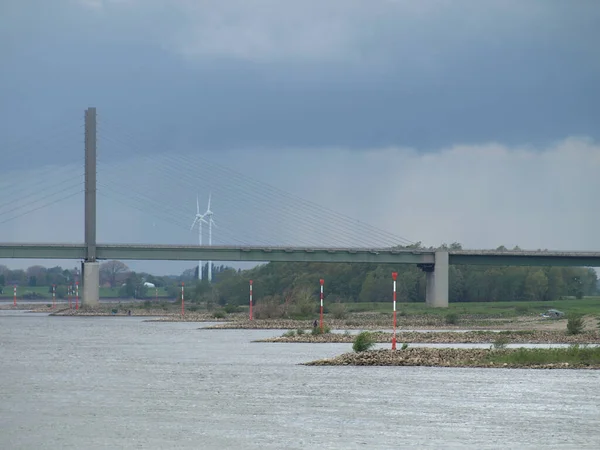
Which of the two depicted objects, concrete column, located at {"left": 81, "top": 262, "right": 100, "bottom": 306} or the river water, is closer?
the river water

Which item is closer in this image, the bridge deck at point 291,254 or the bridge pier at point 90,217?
the bridge pier at point 90,217

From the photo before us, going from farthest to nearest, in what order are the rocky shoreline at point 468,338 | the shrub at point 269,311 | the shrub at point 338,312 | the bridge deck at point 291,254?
the bridge deck at point 291,254 → the shrub at point 338,312 → the shrub at point 269,311 → the rocky shoreline at point 468,338

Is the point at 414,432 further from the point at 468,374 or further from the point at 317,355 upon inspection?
the point at 317,355

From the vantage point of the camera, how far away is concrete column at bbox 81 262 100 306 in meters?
122

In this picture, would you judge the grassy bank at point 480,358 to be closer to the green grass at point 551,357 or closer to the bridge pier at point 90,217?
the green grass at point 551,357

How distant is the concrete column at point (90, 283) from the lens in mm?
121750

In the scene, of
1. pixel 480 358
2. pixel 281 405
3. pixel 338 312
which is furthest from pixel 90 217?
pixel 281 405

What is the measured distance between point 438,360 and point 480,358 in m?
1.54

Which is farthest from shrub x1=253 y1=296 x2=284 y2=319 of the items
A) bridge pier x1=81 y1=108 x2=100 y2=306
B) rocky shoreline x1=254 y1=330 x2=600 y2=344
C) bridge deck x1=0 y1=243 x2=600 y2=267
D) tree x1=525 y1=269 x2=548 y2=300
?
tree x1=525 y1=269 x2=548 y2=300

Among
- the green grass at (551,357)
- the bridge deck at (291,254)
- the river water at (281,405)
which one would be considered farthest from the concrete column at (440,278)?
the green grass at (551,357)

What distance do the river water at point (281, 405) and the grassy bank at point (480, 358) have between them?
4.45ft

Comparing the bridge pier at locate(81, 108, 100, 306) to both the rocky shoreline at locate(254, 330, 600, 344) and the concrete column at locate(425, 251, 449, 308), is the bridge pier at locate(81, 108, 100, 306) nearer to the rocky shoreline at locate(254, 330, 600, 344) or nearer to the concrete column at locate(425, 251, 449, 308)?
the concrete column at locate(425, 251, 449, 308)

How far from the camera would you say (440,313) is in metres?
111

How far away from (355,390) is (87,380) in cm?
917
